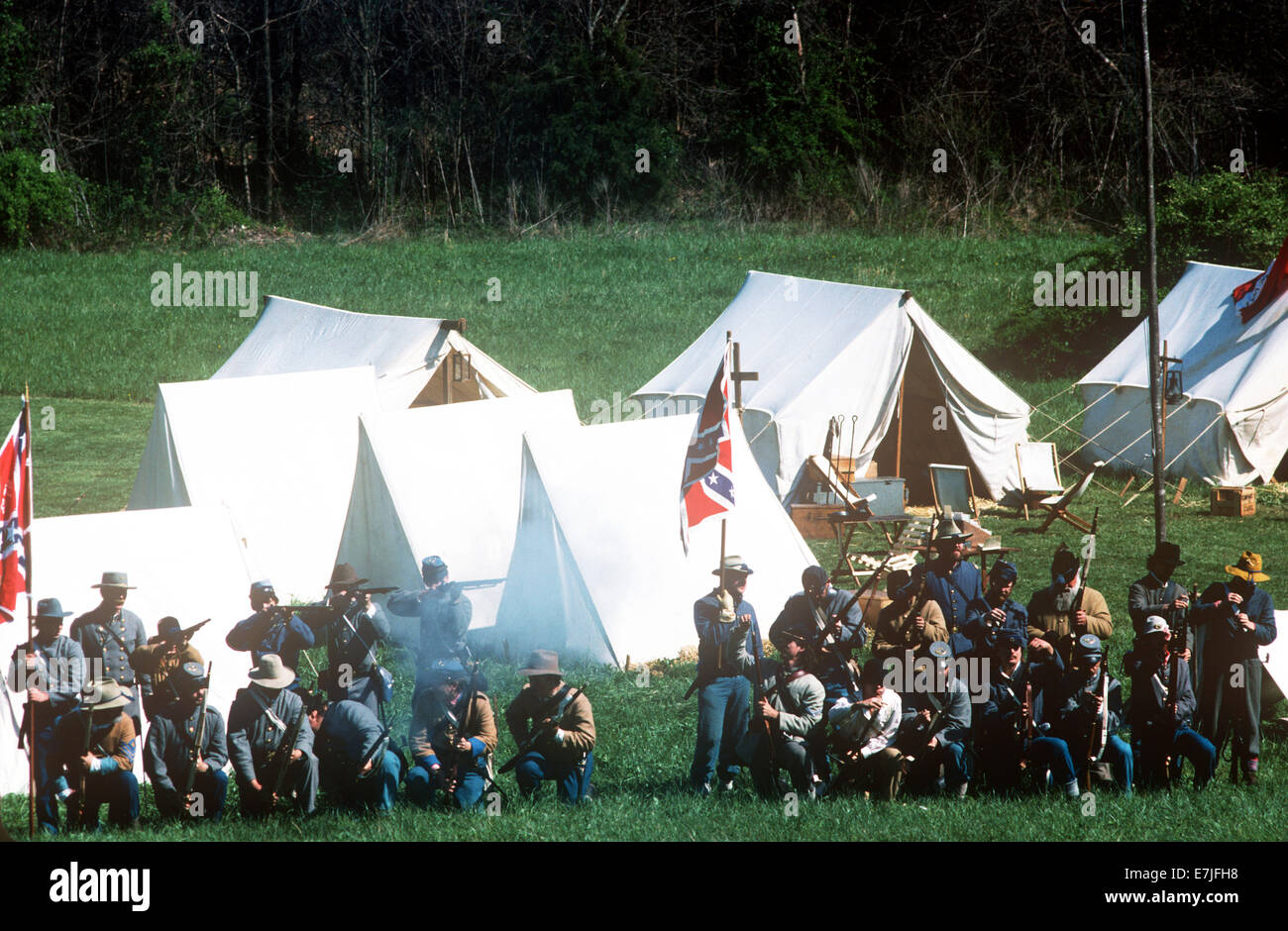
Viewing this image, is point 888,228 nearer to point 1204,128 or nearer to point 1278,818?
point 1204,128

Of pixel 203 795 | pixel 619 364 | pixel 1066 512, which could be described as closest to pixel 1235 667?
pixel 203 795

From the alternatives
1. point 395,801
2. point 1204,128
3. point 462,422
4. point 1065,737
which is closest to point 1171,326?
point 462,422

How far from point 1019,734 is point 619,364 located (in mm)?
19831

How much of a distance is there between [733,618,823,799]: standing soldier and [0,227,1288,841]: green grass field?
209 millimetres

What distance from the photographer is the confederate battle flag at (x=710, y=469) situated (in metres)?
9.81

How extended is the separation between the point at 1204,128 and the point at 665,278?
626 inches

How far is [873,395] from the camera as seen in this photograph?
18.5 meters

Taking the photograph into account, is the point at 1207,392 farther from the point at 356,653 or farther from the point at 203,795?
the point at 203,795

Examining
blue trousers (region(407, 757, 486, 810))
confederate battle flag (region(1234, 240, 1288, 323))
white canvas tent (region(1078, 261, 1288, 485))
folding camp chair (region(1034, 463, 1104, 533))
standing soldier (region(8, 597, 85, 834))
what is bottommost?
blue trousers (region(407, 757, 486, 810))

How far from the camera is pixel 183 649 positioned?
8.86 metres

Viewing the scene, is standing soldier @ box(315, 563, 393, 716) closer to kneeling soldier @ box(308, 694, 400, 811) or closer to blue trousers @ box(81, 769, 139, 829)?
kneeling soldier @ box(308, 694, 400, 811)

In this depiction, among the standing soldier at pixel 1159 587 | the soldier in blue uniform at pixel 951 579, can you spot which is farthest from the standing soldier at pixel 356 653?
the standing soldier at pixel 1159 587

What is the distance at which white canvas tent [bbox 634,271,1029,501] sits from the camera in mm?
17938

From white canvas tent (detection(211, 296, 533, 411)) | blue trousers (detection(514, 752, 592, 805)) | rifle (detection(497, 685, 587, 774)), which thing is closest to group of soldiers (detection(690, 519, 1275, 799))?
blue trousers (detection(514, 752, 592, 805))
